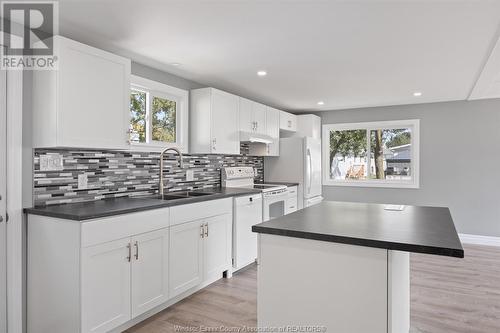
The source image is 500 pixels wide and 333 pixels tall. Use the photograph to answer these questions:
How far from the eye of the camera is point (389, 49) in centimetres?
287

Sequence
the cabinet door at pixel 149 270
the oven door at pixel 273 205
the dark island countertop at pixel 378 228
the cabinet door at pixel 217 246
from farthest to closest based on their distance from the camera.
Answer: the oven door at pixel 273 205 → the cabinet door at pixel 217 246 → the cabinet door at pixel 149 270 → the dark island countertop at pixel 378 228

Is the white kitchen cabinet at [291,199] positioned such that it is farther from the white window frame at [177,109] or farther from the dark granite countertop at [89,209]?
the dark granite countertop at [89,209]

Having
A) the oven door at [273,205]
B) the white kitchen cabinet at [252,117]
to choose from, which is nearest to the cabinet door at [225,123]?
the white kitchen cabinet at [252,117]

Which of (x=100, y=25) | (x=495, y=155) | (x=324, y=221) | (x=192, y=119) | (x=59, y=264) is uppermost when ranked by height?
(x=100, y=25)

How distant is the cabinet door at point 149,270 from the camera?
243 centimetres

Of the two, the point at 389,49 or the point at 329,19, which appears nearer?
the point at 329,19

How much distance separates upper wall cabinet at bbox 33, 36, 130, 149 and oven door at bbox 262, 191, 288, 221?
197 cm

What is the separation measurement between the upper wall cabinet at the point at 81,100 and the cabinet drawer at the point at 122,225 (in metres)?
0.63

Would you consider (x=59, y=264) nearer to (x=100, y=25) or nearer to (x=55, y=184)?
(x=55, y=184)

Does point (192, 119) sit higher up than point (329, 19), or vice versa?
point (329, 19)

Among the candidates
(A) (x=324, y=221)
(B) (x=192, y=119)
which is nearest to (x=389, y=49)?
(A) (x=324, y=221)

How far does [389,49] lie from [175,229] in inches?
95.3

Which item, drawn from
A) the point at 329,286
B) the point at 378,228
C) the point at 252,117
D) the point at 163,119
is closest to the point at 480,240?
the point at 252,117
